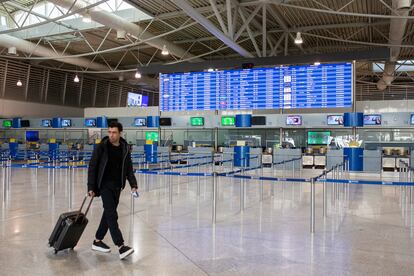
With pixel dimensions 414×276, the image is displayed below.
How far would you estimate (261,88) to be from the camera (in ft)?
53.4

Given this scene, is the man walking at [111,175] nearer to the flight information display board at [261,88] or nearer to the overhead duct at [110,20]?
the overhead duct at [110,20]

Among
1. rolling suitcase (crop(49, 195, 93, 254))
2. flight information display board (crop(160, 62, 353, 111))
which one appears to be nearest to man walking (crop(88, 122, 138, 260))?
rolling suitcase (crop(49, 195, 93, 254))

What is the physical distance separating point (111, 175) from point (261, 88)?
12341 millimetres

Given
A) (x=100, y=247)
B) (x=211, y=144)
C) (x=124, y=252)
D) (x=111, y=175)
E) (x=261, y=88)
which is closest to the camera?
(x=124, y=252)

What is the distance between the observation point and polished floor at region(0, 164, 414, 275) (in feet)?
14.2

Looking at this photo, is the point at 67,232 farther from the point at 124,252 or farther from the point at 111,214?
the point at 124,252

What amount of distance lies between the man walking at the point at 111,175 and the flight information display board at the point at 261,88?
11.9m

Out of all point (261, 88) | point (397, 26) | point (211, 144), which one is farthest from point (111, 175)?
point (211, 144)

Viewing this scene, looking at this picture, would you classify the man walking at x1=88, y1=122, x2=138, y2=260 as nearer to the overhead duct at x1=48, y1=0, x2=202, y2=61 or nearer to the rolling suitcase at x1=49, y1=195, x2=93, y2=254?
the rolling suitcase at x1=49, y1=195, x2=93, y2=254

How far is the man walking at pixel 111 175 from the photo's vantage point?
458 cm

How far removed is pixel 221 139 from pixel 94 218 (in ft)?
52.3

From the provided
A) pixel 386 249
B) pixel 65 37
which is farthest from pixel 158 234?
pixel 65 37

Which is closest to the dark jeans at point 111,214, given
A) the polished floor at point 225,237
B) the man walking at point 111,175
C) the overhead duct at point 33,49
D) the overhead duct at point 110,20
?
the man walking at point 111,175

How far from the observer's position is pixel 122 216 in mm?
7090
